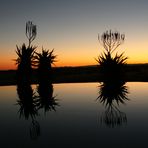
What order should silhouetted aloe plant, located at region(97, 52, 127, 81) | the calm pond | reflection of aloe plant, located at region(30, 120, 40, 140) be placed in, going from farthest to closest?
silhouetted aloe plant, located at region(97, 52, 127, 81) < reflection of aloe plant, located at region(30, 120, 40, 140) < the calm pond

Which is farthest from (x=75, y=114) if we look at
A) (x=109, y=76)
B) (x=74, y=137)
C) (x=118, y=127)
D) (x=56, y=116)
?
(x=109, y=76)

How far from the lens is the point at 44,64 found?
37781mm

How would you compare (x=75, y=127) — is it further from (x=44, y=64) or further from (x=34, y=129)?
(x=44, y=64)

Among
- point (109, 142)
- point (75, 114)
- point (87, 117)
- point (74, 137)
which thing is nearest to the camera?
point (109, 142)

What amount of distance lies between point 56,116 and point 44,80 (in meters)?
26.9

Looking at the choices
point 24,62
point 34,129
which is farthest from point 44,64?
point 34,129

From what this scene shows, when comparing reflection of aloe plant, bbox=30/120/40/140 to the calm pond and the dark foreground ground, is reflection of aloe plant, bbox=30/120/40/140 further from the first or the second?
the dark foreground ground

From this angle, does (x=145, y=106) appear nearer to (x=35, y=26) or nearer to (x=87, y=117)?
(x=87, y=117)

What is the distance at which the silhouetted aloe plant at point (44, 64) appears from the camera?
37719 millimetres

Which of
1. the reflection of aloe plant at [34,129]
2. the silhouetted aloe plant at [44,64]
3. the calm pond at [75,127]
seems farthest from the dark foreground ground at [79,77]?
the reflection of aloe plant at [34,129]

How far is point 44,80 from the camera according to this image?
125 feet

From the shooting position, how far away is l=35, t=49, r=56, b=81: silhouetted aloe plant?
37.7m

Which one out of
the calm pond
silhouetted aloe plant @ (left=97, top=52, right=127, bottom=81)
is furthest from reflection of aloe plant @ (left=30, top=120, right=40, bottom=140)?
silhouetted aloe plant @ (left=97, top=52, right=127, bottom=81)

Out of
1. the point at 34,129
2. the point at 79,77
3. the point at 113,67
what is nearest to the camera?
the point at 34,129
